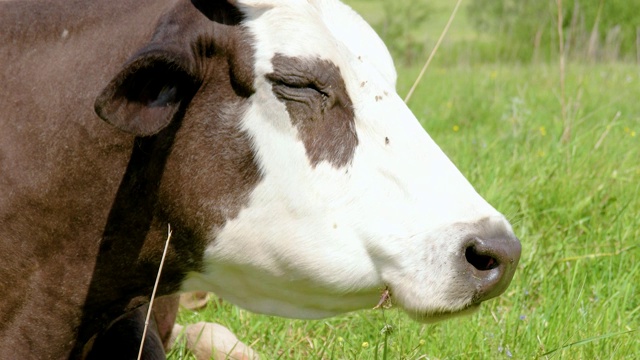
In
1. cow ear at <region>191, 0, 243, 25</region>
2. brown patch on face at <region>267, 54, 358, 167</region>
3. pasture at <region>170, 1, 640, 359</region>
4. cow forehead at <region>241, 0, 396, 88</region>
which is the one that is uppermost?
cow ear at <region>191, 0, 243, 25</region>

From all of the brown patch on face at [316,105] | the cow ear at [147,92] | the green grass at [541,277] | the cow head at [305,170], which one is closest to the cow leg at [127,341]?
the green grass at [541,277]

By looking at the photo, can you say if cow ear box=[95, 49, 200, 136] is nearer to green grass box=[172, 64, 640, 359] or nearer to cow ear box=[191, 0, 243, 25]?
cow ear box=[191, 0, 243, 25]

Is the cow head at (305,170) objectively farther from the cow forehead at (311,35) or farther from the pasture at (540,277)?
the pasture at (540,277)

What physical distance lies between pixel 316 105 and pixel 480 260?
0.60 metres

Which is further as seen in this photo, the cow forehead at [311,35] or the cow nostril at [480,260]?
the cow forehead at [311,35]

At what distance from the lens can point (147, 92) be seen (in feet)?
8.88

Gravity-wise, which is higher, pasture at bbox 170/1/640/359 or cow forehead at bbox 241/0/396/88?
cow forehead at bbox 241/0/396/88

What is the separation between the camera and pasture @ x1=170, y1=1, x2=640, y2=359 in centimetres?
383

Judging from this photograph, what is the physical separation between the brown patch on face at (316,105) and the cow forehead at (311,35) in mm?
32

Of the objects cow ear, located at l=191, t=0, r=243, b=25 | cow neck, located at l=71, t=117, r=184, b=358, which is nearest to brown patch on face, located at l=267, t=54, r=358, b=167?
cow ear, located at l=191, t=0, r=243, b=25

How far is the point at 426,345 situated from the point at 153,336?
1034 mm

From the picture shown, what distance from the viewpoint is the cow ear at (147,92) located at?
102 inches

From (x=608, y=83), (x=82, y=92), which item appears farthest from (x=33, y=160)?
(x=608, y=83)

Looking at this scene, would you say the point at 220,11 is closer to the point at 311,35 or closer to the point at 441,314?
the point at 311,35
